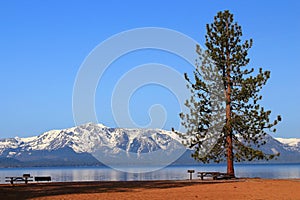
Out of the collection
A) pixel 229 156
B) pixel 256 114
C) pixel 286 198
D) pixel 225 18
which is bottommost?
pixel 286 198

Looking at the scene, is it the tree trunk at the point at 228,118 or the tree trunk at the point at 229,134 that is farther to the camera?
the tree trunk at the point at 228,118

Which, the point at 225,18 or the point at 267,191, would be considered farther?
the point at 225,18

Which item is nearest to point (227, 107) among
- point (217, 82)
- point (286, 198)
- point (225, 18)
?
point (217, 82)

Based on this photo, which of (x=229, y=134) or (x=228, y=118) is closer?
(x=229, y=134)

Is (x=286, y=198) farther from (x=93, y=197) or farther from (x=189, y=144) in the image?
(x=189, y=144)

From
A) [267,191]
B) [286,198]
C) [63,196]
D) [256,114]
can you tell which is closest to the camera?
[286,198]

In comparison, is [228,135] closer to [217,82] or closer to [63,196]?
[217,82]

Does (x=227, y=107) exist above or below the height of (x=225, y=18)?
below

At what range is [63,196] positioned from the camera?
28828 millimetres

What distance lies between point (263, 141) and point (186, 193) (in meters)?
18.5

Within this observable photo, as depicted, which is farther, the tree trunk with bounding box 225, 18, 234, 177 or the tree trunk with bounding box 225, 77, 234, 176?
the tree trunk with bounding box 225, 18, 234, 177

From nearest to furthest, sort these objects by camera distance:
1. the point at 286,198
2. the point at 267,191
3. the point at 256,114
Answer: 1. the point at 286,198
2. the point at 267,191
3. the point at 256,114

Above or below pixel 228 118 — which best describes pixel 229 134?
below

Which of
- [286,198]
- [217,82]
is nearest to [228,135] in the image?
[217,82]
